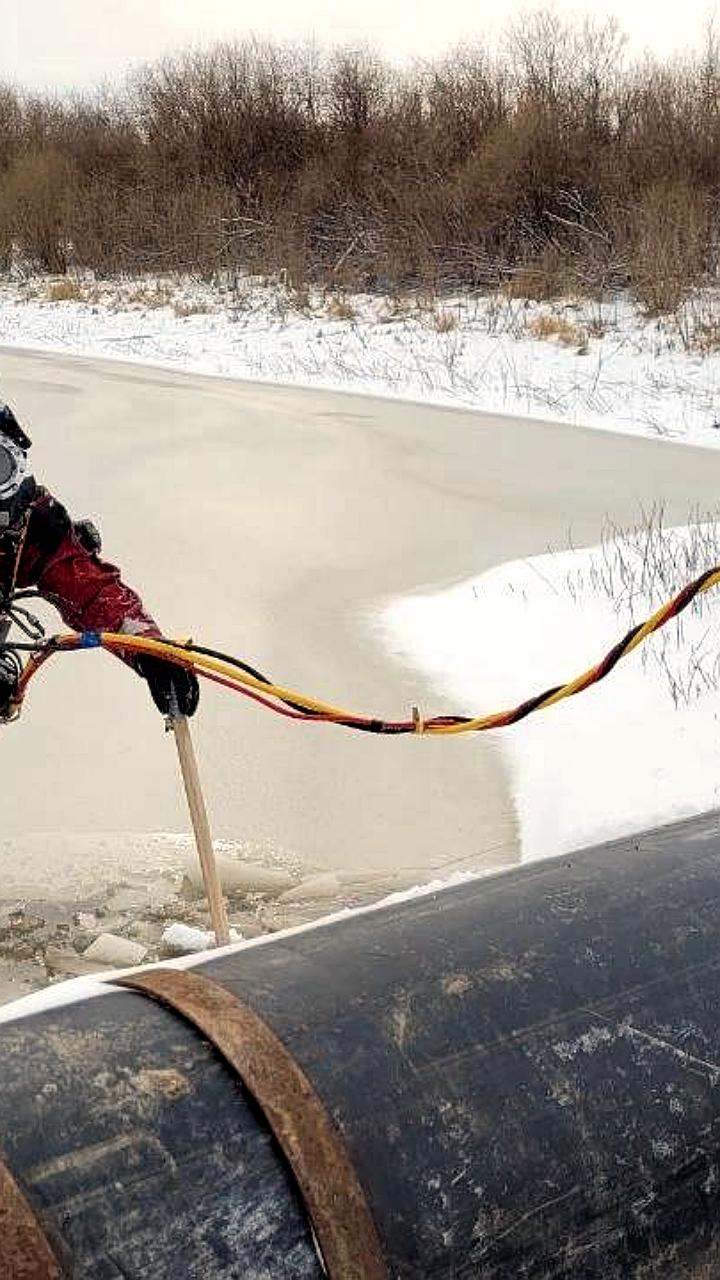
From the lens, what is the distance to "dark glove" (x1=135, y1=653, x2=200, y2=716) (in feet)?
8.68

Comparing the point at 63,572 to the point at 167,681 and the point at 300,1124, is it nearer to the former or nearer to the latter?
the point at 167,681

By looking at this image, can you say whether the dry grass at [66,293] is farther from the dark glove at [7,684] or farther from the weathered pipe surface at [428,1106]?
the weathered pipe surface at [428,1106]

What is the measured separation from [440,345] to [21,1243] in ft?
44.0

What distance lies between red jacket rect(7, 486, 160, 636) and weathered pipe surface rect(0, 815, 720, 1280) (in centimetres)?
159

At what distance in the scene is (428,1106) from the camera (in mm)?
1162

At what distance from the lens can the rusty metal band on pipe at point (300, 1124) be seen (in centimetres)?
106

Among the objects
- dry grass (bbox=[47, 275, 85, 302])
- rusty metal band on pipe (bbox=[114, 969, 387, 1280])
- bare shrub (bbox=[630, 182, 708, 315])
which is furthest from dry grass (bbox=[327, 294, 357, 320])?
rusty metal band on pipe (bbox=[114, 969, 387, 1280])

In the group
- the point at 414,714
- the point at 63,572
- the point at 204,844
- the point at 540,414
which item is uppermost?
the point at 540,414

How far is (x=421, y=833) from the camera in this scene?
12.7 feet

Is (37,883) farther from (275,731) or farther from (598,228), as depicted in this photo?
(598,228)

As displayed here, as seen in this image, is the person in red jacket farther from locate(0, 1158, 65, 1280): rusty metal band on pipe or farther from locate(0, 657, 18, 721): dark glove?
locate(0, 1158, 65, 1280): rusty metal band on pipe

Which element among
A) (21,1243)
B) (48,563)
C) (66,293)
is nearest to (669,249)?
(66,293)

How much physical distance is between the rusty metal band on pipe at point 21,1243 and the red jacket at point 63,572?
6.31 feet

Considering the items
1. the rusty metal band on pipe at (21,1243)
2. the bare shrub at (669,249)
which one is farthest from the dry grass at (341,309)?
the rusty metal band on pipe at (21,1243)
